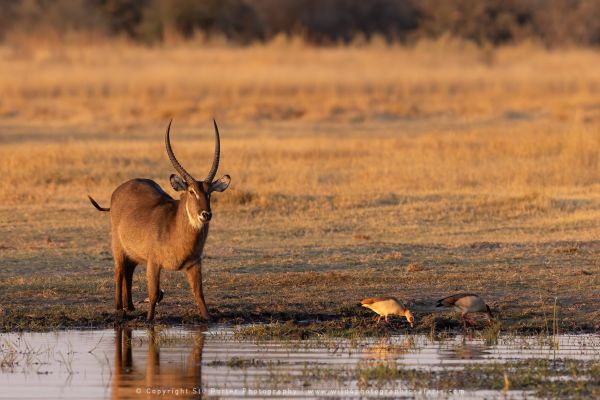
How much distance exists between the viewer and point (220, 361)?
27.1 feet

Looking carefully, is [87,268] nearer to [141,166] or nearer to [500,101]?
[141,166]

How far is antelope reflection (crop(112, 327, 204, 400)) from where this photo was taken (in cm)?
746

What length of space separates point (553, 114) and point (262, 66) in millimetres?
9654

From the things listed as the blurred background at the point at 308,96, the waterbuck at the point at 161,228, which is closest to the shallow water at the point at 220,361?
the waterbuck at the point at 161,228

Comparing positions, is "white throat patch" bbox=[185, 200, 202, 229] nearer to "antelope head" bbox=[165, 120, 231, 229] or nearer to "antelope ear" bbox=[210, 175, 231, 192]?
"antelope head" bbox=[165, 120, 231, 229]

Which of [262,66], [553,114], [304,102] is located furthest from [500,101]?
[262,66]

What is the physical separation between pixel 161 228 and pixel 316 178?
835 cm

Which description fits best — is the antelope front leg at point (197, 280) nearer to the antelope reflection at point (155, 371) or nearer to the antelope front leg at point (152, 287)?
the antelope front leg at point (152, 287)

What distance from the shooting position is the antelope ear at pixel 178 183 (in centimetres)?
916

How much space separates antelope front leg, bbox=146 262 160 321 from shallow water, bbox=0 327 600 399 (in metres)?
0.25

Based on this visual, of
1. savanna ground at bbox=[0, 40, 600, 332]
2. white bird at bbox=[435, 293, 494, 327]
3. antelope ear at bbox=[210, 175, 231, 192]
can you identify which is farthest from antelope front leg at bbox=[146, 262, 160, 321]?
white bird at bbox=[435, 293, 494, 327]

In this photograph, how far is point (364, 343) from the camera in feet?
29.3

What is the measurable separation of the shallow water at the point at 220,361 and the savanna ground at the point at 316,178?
0.59 metres

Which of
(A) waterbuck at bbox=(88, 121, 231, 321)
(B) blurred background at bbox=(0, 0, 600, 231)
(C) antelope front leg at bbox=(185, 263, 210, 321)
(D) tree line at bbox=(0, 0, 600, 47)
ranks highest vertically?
(D) tree line at bbox=(0, 0, 600, 47)
